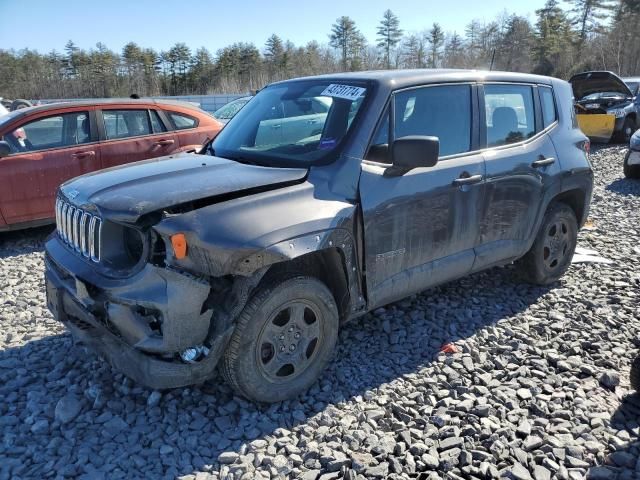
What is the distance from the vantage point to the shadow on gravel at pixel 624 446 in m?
2.61

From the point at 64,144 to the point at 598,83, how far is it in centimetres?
1345

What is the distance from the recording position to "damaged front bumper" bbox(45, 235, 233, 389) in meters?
2.62

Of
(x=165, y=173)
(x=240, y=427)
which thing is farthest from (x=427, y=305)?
(x=165, y=173)

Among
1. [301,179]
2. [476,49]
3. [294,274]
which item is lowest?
[294,274]

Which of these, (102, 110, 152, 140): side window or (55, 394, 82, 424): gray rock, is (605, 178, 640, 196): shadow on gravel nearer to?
(102, 110, 152, 140): side window

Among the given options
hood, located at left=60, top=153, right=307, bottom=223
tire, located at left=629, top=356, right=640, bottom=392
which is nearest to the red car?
hood, located at left=60, top=153, right=307, bottom=223

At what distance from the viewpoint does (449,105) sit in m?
3.87

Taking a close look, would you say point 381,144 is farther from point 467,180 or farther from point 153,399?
point 153,399

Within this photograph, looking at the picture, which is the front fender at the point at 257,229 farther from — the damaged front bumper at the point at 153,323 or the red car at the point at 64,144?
the red car at the point at 64,144

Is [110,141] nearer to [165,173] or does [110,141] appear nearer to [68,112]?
[68,112]

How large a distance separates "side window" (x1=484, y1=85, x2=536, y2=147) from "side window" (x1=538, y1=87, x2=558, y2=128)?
16cm

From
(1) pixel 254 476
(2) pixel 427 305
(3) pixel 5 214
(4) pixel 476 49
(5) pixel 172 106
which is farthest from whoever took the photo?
(4) pixel 476 49

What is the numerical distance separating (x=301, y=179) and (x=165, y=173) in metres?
0.86

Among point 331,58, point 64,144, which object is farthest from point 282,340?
point 331,58
